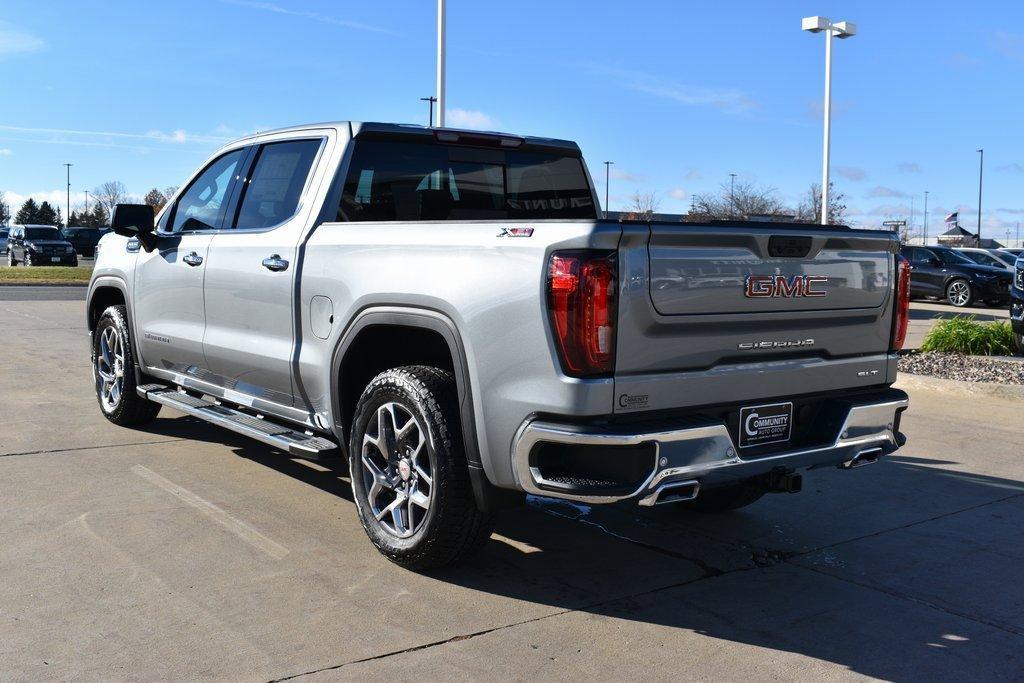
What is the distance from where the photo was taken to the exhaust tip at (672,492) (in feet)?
12.2

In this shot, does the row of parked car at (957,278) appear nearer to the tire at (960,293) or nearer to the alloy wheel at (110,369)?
the tire at (960,293)

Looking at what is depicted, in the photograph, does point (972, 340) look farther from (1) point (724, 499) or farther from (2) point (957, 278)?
(2) point (957, 278)

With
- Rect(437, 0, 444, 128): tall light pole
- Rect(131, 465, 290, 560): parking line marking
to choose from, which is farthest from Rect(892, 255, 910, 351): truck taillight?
Rect(437, 0, 444, 128): tall light pole

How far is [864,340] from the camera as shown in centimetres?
454

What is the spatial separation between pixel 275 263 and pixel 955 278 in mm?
23748

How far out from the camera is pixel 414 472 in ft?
14.5

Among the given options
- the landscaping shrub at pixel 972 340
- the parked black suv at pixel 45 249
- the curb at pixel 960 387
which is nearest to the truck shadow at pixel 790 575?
the curb at pixel 960 387

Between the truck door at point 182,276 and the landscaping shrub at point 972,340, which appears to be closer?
the truck door at point 182,276

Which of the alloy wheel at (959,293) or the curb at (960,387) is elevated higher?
the alloy wheel at (959,293)

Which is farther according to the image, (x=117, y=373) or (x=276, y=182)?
(x=117, y=373)

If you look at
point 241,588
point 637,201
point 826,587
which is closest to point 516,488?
point 241,588

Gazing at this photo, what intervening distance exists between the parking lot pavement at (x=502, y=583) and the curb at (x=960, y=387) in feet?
10.2

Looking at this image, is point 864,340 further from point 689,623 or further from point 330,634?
point 330,634

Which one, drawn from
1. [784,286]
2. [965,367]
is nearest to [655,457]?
[784,286]
